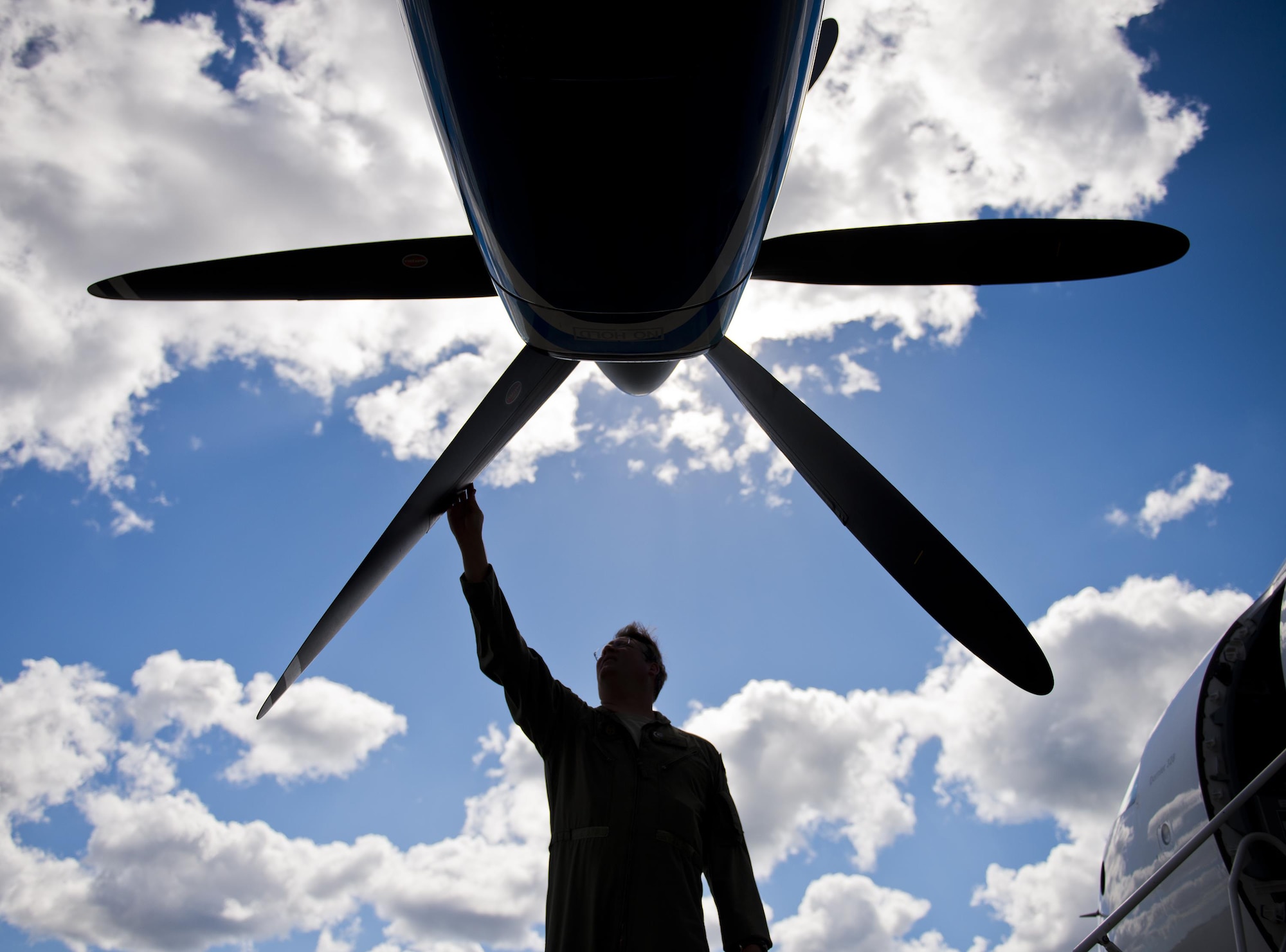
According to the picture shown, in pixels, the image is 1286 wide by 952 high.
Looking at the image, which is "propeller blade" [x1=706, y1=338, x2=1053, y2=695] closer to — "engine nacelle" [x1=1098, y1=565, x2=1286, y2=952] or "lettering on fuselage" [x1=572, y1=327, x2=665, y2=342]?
"lettering on fuselage" [x1=572, y1=327, x2=665, y2=342]

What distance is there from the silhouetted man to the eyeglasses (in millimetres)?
180

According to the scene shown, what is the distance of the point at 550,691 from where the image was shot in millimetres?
3953

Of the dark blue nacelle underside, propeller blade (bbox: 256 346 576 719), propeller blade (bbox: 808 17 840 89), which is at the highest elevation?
propeller blade (bbox: 808 17 840 89)

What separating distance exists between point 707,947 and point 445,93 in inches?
134

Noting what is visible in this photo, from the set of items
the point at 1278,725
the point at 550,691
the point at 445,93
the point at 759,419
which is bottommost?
the point at 1278,725

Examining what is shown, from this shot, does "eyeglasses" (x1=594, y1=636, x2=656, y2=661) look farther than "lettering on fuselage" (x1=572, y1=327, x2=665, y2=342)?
Yes

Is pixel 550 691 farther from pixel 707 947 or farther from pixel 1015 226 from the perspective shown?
pixel 1015 226

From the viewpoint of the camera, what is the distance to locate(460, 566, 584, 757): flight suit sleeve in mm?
3826

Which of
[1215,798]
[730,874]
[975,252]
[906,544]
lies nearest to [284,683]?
[730,874]

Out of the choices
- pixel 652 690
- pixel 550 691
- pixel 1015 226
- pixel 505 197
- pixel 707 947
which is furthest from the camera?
pixel 652 690

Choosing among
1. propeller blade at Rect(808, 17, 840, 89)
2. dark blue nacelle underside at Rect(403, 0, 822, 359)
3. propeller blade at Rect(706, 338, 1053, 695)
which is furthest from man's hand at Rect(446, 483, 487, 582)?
propeller blade at Rect(808, 17, 840, 89)

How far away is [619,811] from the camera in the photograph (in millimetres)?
3395

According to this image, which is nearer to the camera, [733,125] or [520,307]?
[733,125]

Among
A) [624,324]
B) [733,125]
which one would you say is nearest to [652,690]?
[624,324]
